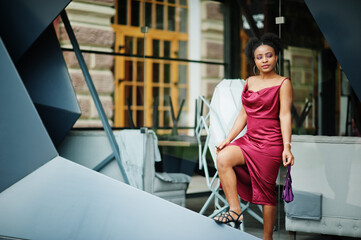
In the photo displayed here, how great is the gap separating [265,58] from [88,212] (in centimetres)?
127

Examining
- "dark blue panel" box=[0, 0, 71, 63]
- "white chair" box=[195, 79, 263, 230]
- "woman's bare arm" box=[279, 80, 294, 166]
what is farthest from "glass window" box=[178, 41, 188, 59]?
"woman's bare arm" box=[279, 80, 294, 166]

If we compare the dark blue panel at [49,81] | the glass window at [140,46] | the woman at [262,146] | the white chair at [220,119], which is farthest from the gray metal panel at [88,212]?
the glass window at [140,46]

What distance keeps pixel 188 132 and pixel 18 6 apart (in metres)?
1.74

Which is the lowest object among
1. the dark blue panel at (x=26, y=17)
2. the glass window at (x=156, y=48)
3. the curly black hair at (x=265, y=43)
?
the curly black hair at (x=265, y=43)

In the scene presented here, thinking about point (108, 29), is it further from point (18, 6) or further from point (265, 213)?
point (265, 213)

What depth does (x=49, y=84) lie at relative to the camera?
445 cm

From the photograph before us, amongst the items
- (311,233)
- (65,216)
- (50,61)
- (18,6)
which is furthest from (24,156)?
(311,233)

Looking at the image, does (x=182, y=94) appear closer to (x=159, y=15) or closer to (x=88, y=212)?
(x=159, y=15)

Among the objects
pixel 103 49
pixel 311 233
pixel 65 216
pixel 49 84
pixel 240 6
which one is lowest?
pixel 311 233

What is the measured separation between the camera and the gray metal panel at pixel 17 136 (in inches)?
121

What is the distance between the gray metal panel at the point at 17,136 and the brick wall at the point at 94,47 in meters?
1.73

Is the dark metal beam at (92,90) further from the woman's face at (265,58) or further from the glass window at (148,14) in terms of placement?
the woman's face at (265,58)

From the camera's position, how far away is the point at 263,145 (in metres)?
2.77

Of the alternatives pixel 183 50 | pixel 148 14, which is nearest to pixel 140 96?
pixel 183 50
